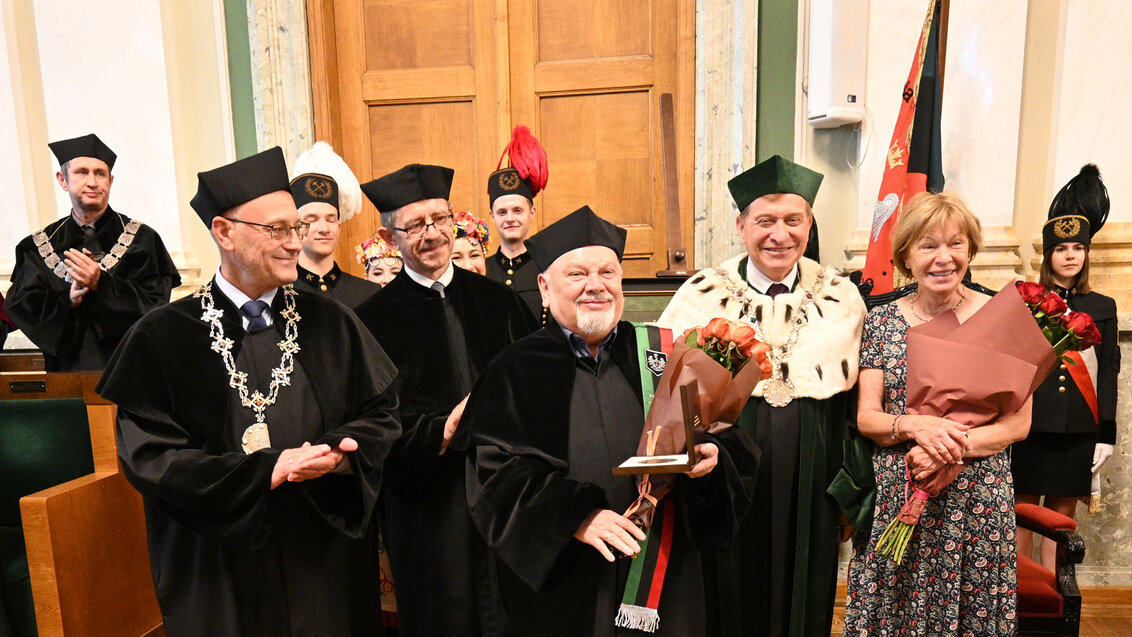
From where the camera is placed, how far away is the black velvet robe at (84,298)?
149 inches

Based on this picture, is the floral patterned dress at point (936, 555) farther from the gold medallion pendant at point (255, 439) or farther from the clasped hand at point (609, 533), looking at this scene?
the gold medallion pendant at point (255, 439)

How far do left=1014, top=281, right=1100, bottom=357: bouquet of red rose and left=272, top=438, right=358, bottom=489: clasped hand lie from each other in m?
2.12

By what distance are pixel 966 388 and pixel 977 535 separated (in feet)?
1.70

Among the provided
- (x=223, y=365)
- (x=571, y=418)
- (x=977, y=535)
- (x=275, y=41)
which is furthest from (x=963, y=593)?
(x=275, y=41)

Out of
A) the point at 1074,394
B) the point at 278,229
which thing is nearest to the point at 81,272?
the point at 278,229

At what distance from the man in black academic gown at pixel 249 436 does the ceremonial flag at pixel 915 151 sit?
2.89 metres

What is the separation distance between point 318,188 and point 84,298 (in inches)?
67.1

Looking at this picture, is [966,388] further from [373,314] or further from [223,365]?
[223,365]

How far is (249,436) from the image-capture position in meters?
1.97

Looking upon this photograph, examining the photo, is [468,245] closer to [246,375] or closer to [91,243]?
[246,375]

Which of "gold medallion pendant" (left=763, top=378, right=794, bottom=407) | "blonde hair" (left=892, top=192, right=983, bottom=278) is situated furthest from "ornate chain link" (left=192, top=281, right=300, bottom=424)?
"blonde hair" (left=892, top=192, right=983, bottom=278)

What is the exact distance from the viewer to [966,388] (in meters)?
2.23

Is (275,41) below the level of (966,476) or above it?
above

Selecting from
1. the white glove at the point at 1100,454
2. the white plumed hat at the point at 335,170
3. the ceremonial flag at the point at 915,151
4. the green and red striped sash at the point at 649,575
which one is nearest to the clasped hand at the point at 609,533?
the green and red striped sash at the point at 649,575
